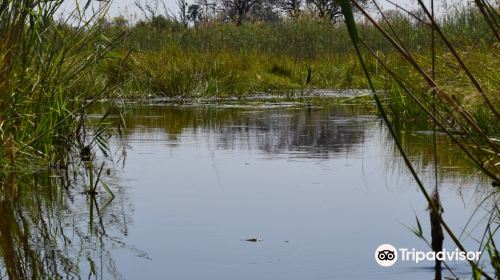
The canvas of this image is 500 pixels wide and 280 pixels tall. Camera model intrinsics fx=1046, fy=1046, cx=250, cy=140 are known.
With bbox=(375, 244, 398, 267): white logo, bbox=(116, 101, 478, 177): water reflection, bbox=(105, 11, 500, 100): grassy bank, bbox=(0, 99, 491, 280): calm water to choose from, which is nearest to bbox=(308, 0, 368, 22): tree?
bbox=(105, 11, 500, 100): grassy bank

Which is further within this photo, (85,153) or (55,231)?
(85,153)

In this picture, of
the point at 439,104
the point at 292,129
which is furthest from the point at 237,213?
the point at 292,129

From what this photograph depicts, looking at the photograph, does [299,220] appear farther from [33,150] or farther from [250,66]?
[250,66]

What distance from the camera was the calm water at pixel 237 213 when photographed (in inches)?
120

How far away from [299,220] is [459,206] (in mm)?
661

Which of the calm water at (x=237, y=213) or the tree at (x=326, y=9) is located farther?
the tree at (x=326, y=9)

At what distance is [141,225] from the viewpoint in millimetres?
3666

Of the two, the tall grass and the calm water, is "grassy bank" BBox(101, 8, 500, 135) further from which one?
the tall grass

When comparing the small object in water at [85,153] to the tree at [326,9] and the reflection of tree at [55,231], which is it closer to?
the reflection of tree at [55,231]

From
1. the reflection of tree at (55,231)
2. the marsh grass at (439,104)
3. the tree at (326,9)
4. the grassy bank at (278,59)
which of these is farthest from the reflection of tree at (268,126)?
the tree at (326,9)

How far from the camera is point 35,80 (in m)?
4.68

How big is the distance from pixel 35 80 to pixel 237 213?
4.41 feet

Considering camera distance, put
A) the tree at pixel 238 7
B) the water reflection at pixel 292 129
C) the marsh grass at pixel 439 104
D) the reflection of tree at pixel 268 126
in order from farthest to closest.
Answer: the tree at pixel 238 7
the reflection of tree at pixel 268 126
the water reflection at pixel 292 129
the marsh grass at pixel 439 104
